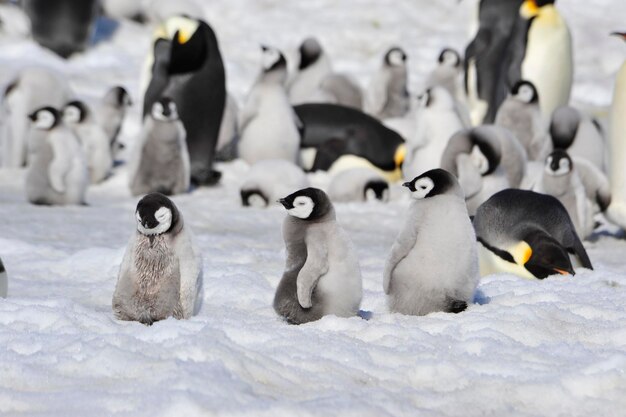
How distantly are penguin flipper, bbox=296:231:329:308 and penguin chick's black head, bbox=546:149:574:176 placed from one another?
3.14 meters

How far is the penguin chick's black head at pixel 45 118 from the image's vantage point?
772cm

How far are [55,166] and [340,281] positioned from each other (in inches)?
164

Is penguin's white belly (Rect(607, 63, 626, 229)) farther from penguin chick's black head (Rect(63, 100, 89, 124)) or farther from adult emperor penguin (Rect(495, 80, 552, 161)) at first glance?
penguin chick's black head (Rect(63, 100, 89, 124))

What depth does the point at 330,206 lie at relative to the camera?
4.22 meters

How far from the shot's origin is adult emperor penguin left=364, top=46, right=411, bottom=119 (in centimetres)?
1269

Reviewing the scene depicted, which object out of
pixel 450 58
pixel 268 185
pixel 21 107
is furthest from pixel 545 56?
pixel 21 107

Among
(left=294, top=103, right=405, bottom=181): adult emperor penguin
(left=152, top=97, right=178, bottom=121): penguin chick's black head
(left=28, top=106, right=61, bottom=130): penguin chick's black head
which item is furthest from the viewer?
(left=294, top=103, right=405, bottom=181): adult emperor penguin

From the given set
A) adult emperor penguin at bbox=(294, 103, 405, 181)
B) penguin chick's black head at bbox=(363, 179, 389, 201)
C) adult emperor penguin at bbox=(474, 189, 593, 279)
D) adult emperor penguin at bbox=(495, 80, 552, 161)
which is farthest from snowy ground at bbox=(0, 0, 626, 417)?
adult emperor penguin at bbox=(294, 103, 405, 181)

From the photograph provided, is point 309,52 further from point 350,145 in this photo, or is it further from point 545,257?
point 545,257

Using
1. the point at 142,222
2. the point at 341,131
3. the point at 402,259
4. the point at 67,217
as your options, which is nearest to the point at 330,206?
the point at 402,259

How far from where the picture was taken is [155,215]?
13.5 feet

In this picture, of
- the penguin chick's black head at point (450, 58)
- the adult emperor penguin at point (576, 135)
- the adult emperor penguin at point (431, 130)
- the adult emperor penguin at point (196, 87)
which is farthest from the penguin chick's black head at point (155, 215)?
the penguin chick's black head at point (450, 58)

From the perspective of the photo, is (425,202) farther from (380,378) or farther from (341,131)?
(341,131)

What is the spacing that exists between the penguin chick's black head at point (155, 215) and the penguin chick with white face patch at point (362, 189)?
4.81 m
